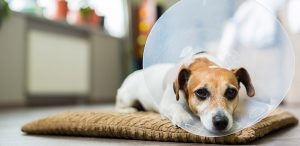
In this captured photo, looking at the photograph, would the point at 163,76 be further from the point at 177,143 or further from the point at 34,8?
the point at 34,8

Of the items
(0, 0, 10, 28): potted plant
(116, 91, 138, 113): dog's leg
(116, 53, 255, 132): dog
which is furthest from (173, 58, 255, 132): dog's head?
(0, 0, 10, 28): potted plant

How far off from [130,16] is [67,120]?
13.0ft

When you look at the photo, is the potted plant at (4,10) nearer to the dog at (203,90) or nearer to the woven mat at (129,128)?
the woven mat at (129,128)

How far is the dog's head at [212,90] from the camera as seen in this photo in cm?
118

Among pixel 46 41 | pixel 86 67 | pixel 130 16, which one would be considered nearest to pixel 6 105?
pixel 46 41

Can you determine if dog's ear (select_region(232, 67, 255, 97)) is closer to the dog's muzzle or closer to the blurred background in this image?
the dog's muzzle

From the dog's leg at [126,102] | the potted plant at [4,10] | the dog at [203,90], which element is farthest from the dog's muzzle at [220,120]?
the potted plant at [4,10]

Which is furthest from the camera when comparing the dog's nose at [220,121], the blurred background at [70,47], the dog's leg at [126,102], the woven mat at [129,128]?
the blurred background at [70,47]

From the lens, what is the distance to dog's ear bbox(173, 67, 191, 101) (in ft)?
4.29

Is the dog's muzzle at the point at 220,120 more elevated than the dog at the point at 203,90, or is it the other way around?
the dog at the point at 203,90

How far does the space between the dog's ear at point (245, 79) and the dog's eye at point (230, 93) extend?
0.07 m

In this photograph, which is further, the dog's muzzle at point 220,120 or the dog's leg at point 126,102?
the dog's leg at point 126,102

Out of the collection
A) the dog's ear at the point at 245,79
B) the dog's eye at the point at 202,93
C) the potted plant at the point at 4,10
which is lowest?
the dog's eye at the point at 202,93

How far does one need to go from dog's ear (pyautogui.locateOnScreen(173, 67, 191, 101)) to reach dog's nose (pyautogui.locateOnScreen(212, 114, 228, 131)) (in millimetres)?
186
